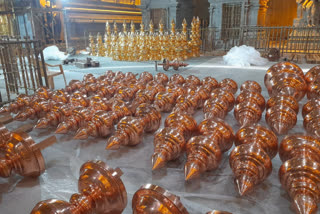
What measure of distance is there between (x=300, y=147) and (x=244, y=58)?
4811 mm

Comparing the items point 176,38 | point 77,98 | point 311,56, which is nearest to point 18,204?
point 77,98

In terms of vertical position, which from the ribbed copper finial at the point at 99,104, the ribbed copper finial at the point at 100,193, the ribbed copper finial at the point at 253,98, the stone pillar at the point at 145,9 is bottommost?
the ribbed copper finial at the point at 100,193

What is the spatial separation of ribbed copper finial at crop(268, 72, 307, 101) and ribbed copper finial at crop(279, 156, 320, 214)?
1.42 m

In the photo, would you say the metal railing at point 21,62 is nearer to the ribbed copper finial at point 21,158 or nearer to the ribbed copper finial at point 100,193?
the ribbed copper finial at point 21,158

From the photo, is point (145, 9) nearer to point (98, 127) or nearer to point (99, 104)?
point (99, 104)

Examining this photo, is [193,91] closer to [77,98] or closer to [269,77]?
[269,77]

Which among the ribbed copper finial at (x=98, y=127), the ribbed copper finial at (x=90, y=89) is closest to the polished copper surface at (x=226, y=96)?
the ribbed copper finial at (x=98, y=127)

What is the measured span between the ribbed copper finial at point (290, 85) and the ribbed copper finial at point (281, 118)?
0.63m

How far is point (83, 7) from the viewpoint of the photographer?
43.1ft

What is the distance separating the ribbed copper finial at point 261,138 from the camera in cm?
147

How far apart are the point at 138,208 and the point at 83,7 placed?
46.1 ft

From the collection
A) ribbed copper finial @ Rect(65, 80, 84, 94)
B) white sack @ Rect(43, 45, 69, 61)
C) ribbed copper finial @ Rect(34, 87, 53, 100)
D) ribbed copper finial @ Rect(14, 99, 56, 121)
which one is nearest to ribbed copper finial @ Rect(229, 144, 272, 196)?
ribbed copper finial @ Rect(14, 99, 56, 121)

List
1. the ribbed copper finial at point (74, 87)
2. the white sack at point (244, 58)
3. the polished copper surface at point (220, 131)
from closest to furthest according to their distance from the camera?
1. the polished copper surface at point (220, 131)
2. the ribbed copper finial at point (74, 87)
3. the white sack at point (244, 58)

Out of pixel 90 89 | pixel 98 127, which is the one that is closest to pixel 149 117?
pixel 98 127
